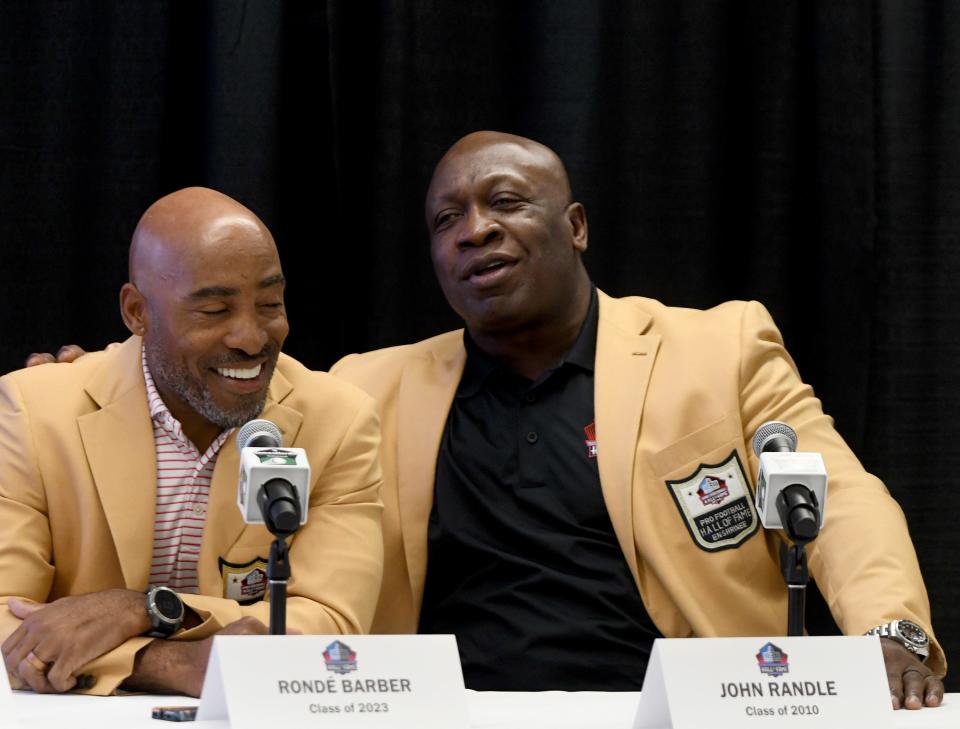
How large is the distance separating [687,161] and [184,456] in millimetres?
1490

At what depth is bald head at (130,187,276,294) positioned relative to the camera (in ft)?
8.03

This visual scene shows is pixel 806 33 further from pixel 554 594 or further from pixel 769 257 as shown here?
pixel 554 594

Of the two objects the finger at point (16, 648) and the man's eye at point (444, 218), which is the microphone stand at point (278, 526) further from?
the man's eye at point (444, 218)

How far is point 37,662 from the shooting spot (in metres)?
2.01

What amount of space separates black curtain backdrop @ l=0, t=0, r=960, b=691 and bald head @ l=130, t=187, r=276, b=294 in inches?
25.4

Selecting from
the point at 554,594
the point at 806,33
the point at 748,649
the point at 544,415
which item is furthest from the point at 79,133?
the point at 748,649

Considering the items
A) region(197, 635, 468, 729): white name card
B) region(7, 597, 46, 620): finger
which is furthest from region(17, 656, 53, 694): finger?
region(197, 635, 468, 729): white name card

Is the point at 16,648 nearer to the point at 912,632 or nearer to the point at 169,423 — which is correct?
the point at 169,423

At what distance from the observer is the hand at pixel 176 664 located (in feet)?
6.55

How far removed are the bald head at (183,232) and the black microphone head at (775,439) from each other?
98 cm

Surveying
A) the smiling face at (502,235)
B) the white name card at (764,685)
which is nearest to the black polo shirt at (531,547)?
the smiling face at (502,235)

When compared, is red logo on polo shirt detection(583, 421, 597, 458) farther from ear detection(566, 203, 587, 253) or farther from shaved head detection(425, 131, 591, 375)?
ear detection(566, 203, 587, 253)

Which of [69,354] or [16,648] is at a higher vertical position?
[69,354]

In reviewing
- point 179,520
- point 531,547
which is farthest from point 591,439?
point 179,520
